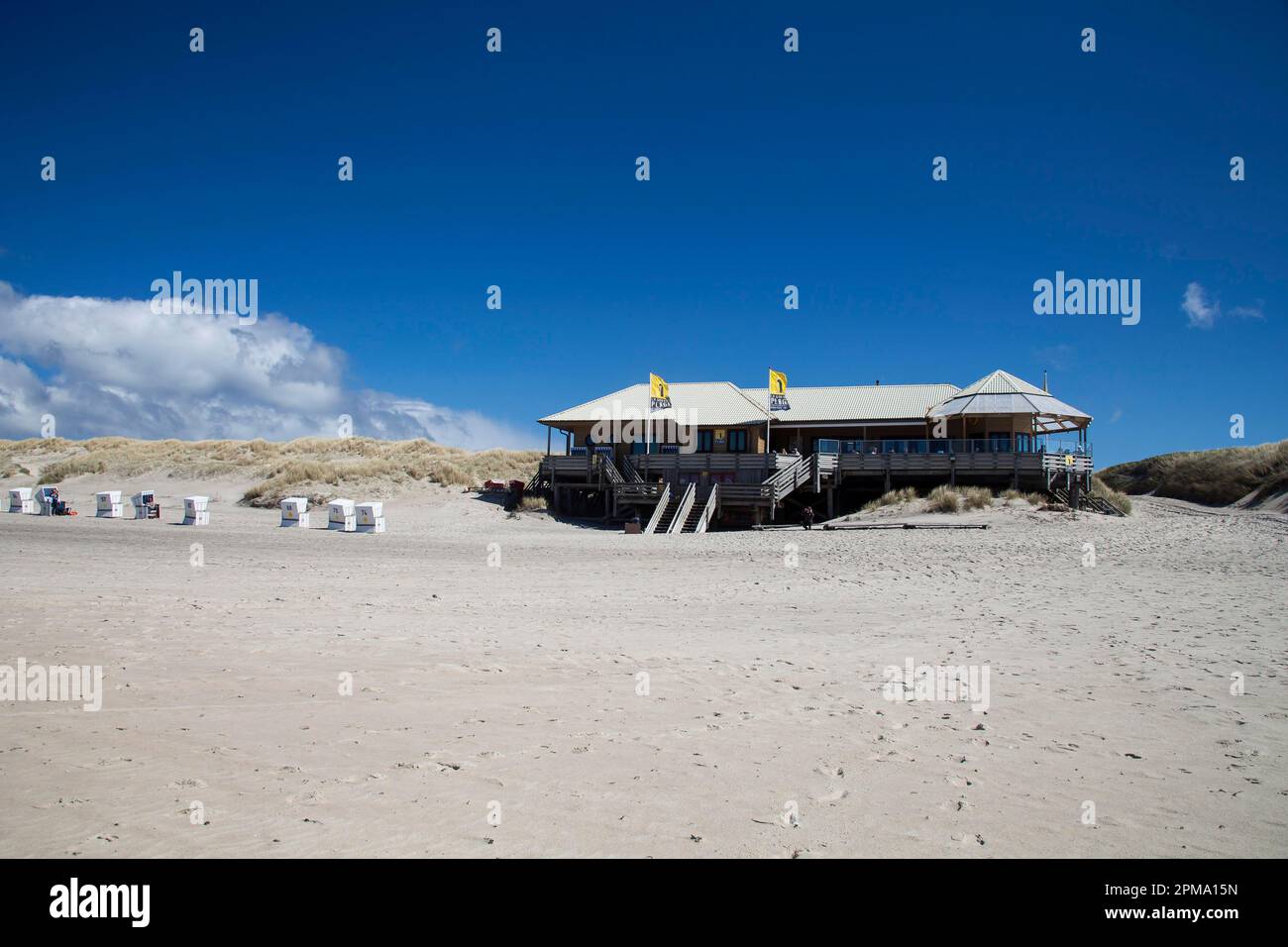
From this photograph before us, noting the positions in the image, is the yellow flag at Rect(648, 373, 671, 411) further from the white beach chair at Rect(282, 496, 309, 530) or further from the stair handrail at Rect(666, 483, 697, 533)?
the white beach chair at Rect(282, 496, 309, 530)

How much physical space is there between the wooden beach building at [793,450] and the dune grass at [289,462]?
7.63 meters

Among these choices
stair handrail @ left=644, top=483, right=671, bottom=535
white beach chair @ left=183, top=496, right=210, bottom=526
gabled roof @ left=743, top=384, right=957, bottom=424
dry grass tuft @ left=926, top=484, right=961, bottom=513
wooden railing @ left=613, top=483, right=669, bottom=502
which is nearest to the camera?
white beach chair @ left=183, top=496, right=210, bottom=526

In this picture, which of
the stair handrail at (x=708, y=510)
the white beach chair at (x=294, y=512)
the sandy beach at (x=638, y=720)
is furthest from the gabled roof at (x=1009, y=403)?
the white beach chair at (x=294, y=512)

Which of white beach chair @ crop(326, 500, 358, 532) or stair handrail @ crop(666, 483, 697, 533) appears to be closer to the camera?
white beach chair @ crop(326, 500, 358, 532)

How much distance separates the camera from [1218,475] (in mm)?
46312

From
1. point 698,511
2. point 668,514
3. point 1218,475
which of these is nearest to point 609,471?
point 668,514

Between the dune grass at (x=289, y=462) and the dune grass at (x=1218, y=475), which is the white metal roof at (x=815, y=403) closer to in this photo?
the dune grass at (x=289, y=462)

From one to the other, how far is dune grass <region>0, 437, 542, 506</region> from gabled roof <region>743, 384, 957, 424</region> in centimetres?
1705

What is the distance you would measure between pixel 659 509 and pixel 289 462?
26.4 meters

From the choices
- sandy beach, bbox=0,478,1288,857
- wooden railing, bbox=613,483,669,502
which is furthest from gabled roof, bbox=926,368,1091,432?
sandy beach, bbox=0,478,1288,857

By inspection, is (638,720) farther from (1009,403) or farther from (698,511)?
(1009,403)

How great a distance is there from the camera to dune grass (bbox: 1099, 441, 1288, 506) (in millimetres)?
41188
